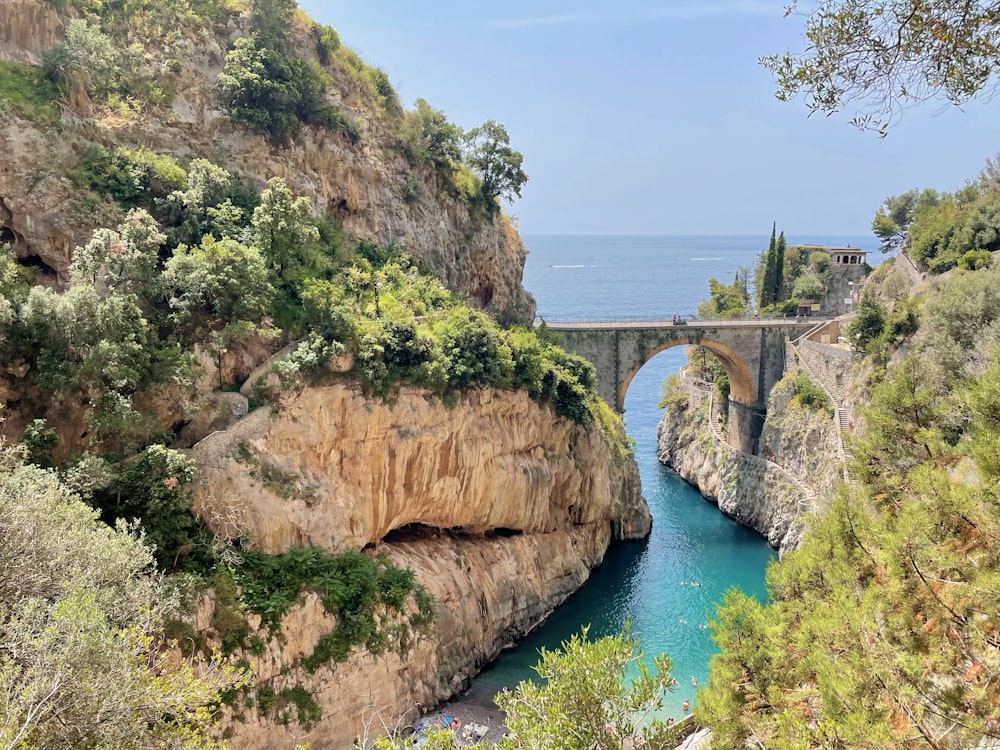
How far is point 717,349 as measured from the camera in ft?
117

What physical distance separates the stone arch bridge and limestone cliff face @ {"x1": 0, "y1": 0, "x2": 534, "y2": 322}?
14.0ft

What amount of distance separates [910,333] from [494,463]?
17115 millimetres

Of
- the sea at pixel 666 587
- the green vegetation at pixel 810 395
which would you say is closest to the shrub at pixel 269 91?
the sea at pixel 666 587

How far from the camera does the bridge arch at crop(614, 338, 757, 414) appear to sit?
34.3m

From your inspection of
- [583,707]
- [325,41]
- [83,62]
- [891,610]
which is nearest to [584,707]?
[583,707]

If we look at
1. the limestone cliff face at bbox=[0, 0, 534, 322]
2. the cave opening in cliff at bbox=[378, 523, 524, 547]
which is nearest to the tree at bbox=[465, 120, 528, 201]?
the limestone cliff face at bbox=[0, 0, 534, 322]

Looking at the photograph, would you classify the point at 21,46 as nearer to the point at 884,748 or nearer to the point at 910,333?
the point at 884,748

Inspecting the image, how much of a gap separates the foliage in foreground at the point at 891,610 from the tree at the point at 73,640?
7.61 meters

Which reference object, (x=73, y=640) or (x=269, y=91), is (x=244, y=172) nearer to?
(x=269, y=91)

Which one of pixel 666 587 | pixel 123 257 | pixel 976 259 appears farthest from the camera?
pixel 976 259

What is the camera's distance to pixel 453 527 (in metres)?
22.4

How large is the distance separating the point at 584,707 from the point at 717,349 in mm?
29740

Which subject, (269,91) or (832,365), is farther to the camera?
(832,365)

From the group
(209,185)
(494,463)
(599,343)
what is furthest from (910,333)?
(209,185)
